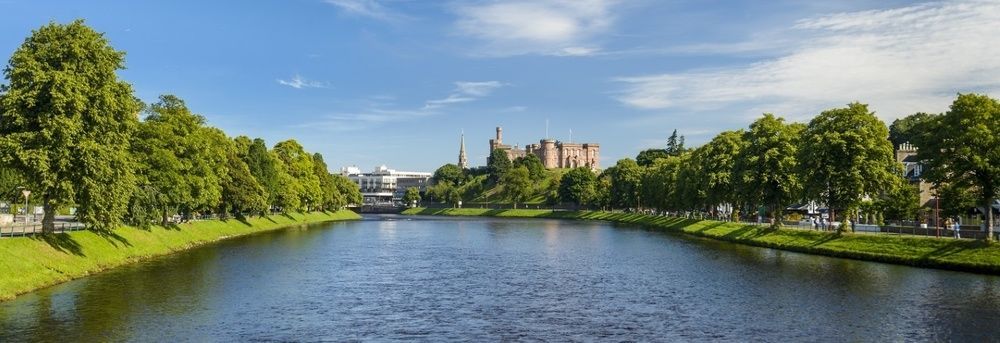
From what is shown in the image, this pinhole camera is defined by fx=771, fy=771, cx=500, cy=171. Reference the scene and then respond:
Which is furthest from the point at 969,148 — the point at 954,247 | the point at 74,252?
the point at 74,252

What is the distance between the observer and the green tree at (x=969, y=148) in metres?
62.2

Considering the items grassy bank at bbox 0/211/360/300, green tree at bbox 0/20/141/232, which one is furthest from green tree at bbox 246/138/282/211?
green tree at bbox 0/20/141/232

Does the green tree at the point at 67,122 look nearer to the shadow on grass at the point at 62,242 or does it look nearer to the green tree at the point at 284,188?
the shadow on grass at the point at 62,242

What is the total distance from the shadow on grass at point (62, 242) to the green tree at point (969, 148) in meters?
70.1

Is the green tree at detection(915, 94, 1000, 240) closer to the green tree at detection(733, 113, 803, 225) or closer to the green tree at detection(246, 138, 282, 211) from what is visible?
the green tree at detection(733, 113, 803, 225)

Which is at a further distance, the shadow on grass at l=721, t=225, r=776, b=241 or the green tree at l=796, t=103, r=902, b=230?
the shadow on grass at l=721, t=225, r=776, b=241

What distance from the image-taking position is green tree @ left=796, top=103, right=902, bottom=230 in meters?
78.9

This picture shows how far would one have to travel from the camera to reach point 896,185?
259ft

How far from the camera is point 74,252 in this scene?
194ft

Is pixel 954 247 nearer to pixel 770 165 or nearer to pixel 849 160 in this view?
pixel 849 160

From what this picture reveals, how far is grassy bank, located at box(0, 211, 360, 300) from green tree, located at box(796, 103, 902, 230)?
6811 centimetres

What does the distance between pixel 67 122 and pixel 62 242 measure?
11751 millimetres

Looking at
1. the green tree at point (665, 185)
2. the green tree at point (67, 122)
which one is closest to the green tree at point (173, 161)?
the green tree at point (67, 122)

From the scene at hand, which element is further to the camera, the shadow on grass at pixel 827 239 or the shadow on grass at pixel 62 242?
the shadow on grass at pixel 827 239
